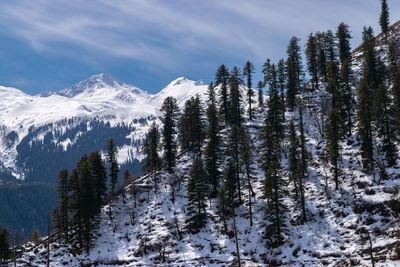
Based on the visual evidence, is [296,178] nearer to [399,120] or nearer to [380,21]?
[399,120]

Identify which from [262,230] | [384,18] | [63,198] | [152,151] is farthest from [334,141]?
[384,18]

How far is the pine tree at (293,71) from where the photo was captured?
114m

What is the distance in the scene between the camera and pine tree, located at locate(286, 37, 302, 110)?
11362 cm

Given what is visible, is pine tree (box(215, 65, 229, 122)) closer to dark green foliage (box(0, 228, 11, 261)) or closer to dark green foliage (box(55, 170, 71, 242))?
dark green foliage (box(55, 170, 71, 242))

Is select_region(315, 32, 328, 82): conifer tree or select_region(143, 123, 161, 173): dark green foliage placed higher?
select_region(315, 32, 328, 82): conifer tree

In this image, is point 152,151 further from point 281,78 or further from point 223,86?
point 281,78

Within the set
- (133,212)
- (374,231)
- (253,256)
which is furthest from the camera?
(133,212)

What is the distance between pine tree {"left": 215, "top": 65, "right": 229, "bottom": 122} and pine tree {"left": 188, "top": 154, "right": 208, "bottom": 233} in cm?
3245

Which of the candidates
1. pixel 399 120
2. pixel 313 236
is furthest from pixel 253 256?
pixel 399 120

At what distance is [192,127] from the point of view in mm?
101375

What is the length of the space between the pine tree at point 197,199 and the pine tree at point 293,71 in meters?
42.7

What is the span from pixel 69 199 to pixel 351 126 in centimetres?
5350

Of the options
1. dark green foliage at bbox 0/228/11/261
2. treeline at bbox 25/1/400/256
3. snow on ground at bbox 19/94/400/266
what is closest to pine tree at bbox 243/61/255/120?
treeline at bbox 25/1/400/256

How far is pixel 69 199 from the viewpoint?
8475 cm
